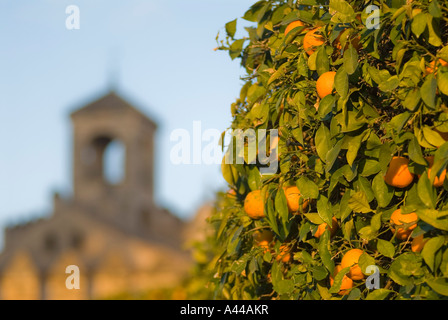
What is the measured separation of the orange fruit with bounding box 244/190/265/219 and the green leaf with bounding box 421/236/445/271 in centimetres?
65

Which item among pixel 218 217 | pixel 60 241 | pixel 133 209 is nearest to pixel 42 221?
pixel 60 241

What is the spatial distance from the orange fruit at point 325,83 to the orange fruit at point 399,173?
29 cm

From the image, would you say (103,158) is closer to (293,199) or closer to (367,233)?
(293,199)

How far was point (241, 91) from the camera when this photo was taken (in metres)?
2.48

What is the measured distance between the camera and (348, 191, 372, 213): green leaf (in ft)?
5.94

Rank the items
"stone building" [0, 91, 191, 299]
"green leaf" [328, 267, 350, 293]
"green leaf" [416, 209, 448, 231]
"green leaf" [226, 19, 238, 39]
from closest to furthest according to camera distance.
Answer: "green leaf" [416, 209, 448, 231], "green leaf" [328, 267, 350, 293], "green leaf" [226, 19, 238, 39], "stone building" [0, 91, 191, 299]

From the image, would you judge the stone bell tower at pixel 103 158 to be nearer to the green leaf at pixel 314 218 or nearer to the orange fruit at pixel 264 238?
the orange fruit at pixel 264 238

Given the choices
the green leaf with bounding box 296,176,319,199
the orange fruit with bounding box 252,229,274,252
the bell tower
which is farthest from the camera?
the bell tower

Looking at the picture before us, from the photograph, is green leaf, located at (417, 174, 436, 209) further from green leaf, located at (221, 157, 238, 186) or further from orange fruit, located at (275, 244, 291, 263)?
green leaf, located at (221, 157, 238, 186)

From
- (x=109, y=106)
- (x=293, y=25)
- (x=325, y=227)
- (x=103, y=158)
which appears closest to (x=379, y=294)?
(x=325, y=227)

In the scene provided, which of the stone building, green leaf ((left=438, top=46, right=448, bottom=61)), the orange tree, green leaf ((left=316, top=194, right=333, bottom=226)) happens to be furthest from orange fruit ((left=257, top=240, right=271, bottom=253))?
the stone building
